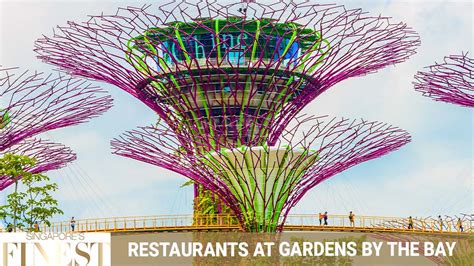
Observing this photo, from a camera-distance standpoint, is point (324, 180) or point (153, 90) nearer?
point (324, 180)

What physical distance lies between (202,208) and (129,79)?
14.1 metres

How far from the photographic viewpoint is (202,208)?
6212 centimetres

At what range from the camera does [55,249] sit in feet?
115

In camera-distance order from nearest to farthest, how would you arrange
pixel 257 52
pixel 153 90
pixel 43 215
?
pixel 43 215
pixel 153 90
pixel 257 52

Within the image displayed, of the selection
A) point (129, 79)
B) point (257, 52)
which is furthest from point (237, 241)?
point (257, 52)

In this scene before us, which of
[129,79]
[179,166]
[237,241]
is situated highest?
[129,79]

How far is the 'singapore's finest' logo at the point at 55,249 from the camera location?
34.7 m

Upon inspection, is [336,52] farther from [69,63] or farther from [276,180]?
[69,63]

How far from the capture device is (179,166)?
157ft

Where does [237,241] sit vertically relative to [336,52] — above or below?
below

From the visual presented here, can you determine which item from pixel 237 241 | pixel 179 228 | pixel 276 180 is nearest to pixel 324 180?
pixel 276 180

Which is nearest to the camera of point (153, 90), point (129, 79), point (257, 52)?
point (129, 79)

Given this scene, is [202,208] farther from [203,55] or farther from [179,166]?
[179,166]

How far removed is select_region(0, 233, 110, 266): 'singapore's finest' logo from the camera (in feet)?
114
